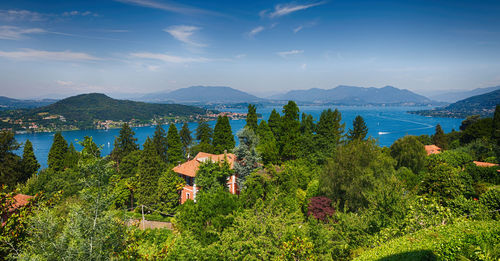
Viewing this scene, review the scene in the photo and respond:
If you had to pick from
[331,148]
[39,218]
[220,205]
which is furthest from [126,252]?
[331,148]

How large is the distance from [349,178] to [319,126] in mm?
14038

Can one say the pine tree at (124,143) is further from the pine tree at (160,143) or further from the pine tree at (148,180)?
the pine tree at (148,180)

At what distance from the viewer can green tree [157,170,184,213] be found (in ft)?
73.8

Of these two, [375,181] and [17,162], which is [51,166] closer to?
[17,162]

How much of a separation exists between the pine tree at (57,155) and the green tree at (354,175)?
34.8 meters

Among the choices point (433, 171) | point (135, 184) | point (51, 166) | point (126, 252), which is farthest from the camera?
point (51, 166)

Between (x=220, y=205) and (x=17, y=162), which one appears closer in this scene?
(x=220, y=205)

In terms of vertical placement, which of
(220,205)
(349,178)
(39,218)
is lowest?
(220,205)

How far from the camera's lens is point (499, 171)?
21.8 m

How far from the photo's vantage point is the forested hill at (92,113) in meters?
121

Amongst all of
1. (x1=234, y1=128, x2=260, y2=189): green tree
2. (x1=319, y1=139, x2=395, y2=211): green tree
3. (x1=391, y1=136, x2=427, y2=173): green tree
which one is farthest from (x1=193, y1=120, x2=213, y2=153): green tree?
(x1=391, y1=136, x2=427, y2=173): green tree

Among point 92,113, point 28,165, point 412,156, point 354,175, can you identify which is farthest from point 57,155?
point 92,113

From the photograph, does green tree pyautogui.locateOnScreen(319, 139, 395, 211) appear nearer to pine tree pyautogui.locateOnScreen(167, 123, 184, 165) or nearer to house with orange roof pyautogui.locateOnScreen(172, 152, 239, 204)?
house with orange roof pyautogui.locateOnScreen(172, 152, 239, 204)

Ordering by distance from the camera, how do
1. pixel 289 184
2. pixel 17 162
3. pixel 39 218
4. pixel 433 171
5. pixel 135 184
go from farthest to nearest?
pixel 17 162 < pixel 135 184 < pixel 289 184 < pixel 433 171 < pixel 39 218
